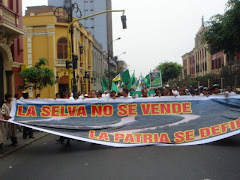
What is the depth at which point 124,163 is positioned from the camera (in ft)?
21.3

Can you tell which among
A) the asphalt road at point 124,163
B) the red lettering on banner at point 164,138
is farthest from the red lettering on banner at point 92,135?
the red lettering on banner at point 164,138

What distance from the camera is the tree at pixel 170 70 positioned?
85.5m

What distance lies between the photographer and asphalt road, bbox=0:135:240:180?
5625mm

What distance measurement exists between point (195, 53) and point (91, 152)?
2797 inches

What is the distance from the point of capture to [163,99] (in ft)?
29.1

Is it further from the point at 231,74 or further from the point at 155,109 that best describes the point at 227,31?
the point at 231,74

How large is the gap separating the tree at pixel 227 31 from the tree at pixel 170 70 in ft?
200

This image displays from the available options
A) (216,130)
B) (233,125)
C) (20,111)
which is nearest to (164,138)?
(216,130)

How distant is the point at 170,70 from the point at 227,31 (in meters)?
65.6

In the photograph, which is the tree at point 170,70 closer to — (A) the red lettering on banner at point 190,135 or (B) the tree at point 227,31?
(B) the tree at point 227,31

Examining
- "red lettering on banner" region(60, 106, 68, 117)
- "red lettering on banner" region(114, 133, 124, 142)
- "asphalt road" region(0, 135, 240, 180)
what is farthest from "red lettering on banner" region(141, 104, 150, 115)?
"red lettering on banner" region(60, 106, 68, 117)

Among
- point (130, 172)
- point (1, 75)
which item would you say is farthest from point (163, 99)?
point (1, 75)

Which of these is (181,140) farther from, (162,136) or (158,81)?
(158,81)

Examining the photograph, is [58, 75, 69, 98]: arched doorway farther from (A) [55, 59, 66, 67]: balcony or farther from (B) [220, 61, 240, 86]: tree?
(B) [220, 61, 240, 86]: tree
